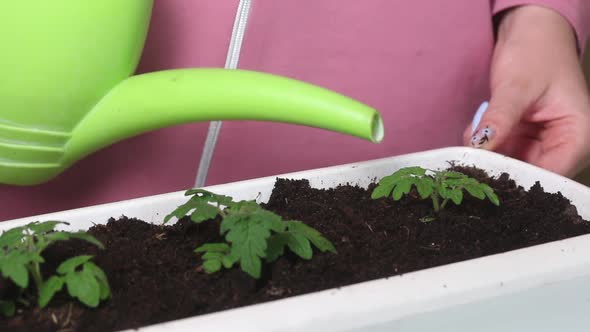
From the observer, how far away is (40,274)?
478 mm

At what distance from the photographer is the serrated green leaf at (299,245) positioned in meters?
0.48

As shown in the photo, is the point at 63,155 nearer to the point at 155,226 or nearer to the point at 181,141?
the point at 155,226

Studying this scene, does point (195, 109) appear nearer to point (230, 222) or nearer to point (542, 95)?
point (230, 222)

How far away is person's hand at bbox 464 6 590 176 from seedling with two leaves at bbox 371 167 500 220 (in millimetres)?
214

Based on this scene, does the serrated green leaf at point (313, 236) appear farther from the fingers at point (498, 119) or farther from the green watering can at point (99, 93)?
the fingers at point (498, 119)

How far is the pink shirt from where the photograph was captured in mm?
866

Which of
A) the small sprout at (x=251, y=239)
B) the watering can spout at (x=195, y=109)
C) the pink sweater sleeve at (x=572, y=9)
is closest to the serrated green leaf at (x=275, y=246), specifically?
the small sprout at (x=251, y=239)

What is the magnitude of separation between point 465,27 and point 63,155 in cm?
62

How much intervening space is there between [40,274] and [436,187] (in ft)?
1.06

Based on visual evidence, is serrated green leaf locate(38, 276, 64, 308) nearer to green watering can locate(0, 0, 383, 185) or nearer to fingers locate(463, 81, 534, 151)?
green watering can locate(0, 0, 383, 185)

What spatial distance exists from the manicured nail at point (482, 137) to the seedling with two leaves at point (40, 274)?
0.47 meters

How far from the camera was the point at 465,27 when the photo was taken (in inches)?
38.8

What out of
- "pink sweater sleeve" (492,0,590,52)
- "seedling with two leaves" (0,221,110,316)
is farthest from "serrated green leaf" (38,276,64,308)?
"pink sweater sleeve" (492,0,590,52)

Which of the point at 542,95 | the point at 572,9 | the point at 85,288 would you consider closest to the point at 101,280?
the point at 85,288
